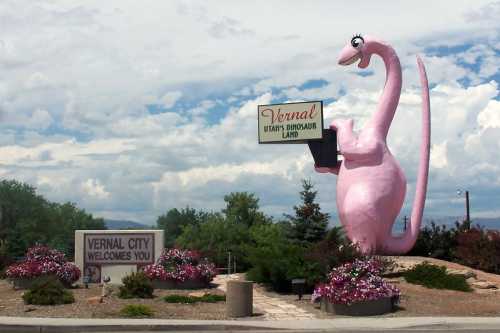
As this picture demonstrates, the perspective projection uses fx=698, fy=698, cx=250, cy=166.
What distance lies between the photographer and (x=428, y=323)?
14141 millimetres

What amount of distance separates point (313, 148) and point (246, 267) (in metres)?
7.84

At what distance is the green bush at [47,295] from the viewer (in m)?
16.9

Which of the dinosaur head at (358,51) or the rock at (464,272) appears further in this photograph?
the dinosaur head at (358,51)

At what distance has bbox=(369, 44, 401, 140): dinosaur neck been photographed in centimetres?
2391

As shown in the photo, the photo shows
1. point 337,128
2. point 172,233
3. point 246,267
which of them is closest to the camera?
point 337,128

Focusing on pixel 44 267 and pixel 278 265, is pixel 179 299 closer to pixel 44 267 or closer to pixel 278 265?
pixel 278 265

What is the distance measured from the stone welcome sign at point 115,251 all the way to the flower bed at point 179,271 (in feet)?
4.45

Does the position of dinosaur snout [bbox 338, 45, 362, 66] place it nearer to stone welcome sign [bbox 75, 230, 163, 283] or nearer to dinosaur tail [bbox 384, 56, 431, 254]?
dinosaur tail [bbox 384, 56, 431, 254]

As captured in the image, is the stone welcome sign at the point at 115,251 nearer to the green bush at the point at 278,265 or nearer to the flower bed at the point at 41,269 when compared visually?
the flower bed at the point at 41,269

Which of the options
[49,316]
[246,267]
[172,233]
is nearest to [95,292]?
[49,316]

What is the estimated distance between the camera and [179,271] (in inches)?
821

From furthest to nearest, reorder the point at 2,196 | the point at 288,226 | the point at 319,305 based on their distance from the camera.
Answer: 1. the point at 2,196
2. the point at 288,226
3. the point at 319,305

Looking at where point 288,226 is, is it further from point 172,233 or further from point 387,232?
point 172,233

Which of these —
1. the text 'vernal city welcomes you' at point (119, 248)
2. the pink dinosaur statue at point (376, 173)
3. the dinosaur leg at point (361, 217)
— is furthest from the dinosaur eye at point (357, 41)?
the text 'vernal city welcomes you' at point (119, 248)
